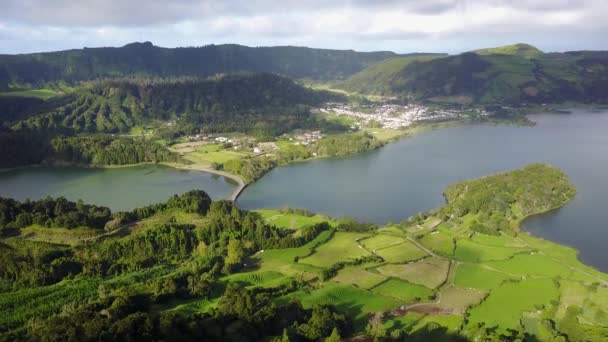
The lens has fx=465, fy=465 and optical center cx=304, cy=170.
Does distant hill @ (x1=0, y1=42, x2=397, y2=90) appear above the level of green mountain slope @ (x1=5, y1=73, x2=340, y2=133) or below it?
above

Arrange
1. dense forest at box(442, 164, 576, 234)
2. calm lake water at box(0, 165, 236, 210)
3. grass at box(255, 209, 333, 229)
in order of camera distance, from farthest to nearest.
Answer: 1. calm lake water at box(0, 165, 236, 210)
2. dense forest at box(442, 164, 576, 234)
3. grass at box(255, 209, 333, 229)

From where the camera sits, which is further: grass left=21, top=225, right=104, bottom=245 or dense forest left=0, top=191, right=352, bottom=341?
grass left=21, top=225, right=104, bottom=245

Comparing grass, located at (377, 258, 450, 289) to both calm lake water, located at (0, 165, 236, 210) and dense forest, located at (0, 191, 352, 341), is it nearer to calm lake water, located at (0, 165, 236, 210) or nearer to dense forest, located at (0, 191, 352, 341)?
dense forest, located at (0, 191, 352, 341)

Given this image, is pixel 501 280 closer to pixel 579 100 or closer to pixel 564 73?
pixel 579 100

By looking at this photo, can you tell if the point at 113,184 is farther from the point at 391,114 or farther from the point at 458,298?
the point at 391,114

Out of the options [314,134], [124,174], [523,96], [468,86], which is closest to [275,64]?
[468,86]

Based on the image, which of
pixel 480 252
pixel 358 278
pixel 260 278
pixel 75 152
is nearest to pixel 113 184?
pixel 75 152

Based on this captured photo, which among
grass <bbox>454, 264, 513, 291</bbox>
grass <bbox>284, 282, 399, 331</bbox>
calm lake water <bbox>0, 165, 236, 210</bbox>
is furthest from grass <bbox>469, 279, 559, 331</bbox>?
calm lake water <bbox>0, 165, 236, 210</bbox>

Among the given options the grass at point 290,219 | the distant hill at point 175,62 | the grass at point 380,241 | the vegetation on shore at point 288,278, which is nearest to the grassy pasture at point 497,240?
the vegetation on shore at point 288,278
